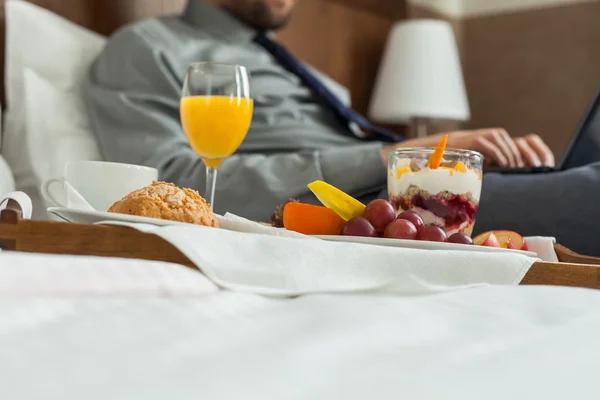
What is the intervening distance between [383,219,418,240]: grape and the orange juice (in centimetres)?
54

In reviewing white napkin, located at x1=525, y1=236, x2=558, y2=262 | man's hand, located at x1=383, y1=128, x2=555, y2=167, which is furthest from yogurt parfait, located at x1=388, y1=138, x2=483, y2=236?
man's hand, located at x1=383, y1=128, x2=555, y2=167

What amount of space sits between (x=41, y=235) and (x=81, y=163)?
1.59 feet

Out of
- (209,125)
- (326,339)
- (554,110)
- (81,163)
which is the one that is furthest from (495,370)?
(554,110)

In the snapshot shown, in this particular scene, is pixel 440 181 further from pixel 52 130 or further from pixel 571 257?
pixel 52 130

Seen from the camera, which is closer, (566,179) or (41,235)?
(41,235)

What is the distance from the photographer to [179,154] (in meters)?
1.51

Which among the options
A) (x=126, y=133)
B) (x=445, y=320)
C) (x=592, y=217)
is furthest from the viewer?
(x=126, y=133)

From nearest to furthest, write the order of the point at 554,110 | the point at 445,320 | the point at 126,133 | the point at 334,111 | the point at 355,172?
the point at 445,320 → the point at 355,172 → the point at 126,133 → the point at 334,111 → the point at 554,110

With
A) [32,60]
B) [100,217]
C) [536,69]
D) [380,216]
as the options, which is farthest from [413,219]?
[536,69]

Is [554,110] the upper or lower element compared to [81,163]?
lower

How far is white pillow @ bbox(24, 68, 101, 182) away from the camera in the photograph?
145 centimetres

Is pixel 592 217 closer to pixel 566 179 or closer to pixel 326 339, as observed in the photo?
pixel 566 179

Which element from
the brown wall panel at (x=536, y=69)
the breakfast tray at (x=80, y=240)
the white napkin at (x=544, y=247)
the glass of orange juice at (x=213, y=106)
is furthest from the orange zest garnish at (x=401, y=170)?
the brown wall panel at (x=536, y=69)

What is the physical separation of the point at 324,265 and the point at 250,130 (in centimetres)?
126
